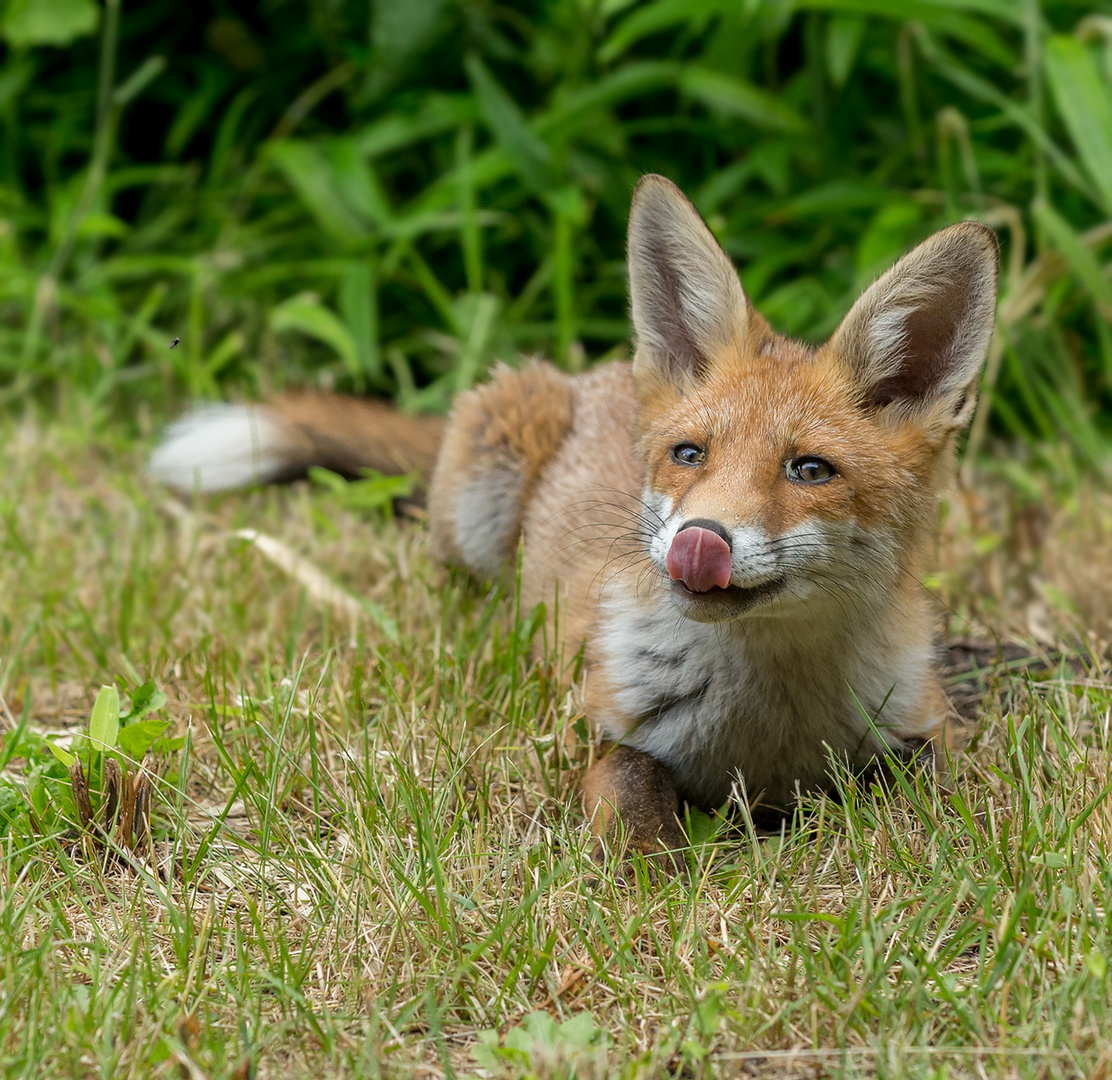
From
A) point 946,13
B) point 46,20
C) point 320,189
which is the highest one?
point 946,13

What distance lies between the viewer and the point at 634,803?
2668 mm

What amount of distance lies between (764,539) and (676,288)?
0.88 m

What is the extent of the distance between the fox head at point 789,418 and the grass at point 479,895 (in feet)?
1.56

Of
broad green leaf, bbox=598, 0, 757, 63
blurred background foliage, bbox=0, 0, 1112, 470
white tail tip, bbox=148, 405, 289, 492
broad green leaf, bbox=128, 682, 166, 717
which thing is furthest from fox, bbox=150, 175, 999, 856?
broad green leaf, bbox=598, 0, 757, 63

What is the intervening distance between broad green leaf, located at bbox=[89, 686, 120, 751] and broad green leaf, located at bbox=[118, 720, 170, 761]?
0.02 meters

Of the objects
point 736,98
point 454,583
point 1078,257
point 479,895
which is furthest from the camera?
point 736,98

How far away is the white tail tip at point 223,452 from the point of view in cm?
443

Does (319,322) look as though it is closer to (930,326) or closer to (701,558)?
(930,326)

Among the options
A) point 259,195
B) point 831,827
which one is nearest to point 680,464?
point 831,827

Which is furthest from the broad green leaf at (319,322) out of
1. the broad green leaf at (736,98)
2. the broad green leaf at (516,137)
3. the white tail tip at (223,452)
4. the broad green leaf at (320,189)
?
the broad green leaf at (736,98)

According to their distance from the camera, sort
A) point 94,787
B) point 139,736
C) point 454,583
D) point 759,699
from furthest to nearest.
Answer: point 454,583, point 759,699, point 139,736, point 94,787

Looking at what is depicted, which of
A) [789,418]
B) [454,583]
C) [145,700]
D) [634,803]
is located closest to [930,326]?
[789,418]

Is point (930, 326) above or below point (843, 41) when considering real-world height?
below

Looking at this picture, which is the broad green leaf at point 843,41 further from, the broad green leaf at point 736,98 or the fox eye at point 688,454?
the fox eye at point 688,454
